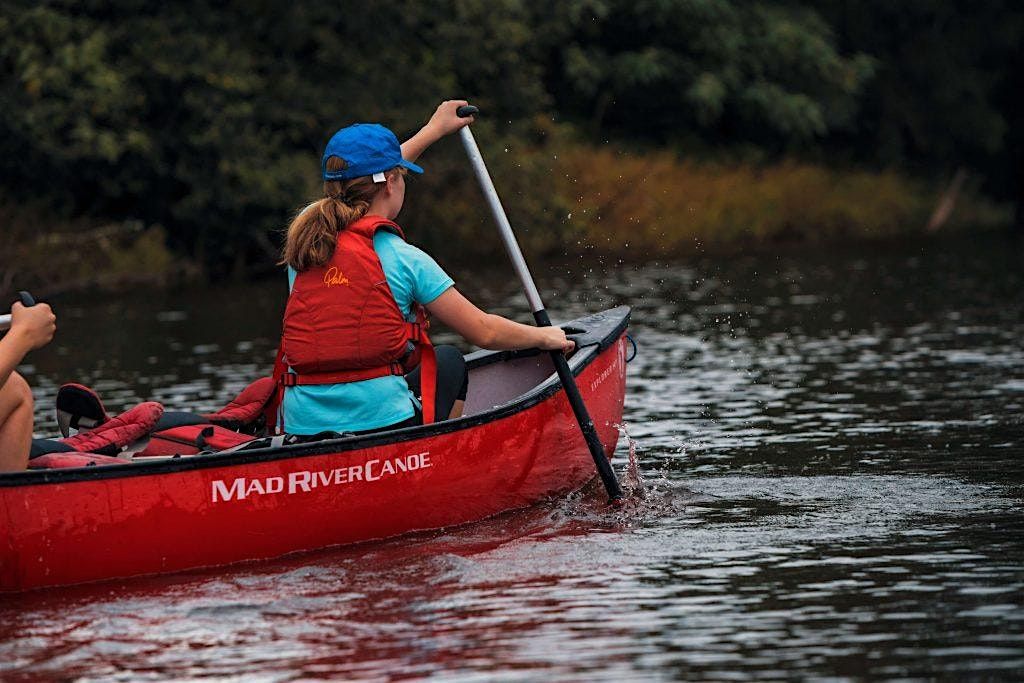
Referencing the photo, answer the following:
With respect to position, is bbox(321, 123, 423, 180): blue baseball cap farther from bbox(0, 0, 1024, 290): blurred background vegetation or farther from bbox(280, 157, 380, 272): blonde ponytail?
bbox(0, 0, 1024, 290): blurred background vegetation

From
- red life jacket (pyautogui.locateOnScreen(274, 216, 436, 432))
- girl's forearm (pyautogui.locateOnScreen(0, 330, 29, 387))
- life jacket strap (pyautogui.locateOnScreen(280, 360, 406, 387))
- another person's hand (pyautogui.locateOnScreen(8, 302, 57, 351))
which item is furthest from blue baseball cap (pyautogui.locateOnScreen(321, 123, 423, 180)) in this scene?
girl's forearm (pyautogui.locateOnScreen(0, 330, 29, 387))

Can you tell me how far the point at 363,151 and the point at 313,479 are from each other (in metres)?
1.22

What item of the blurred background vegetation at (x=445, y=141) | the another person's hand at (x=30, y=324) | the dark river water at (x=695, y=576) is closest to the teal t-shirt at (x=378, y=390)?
the dark river water at (x=695, y=576)

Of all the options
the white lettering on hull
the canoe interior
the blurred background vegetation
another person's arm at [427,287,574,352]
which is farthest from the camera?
the blurred background vegetation

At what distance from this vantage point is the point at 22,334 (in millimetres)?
6113

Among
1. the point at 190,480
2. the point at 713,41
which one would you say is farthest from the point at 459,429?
the point at 713,41

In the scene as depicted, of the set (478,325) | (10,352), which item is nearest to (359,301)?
(478,325)

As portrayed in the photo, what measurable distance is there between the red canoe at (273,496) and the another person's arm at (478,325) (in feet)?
0.88

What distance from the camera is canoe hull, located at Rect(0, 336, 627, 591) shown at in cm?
623

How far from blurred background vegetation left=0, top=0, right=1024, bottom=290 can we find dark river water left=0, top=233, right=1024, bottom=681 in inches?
480

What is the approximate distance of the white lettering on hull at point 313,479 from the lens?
6.46 meters

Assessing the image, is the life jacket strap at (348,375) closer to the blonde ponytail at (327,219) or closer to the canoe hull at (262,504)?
the canoe hull at (262,504)

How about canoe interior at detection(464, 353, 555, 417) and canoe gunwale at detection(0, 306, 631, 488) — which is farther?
canoe interior at detection(464, 353, 555, 417)

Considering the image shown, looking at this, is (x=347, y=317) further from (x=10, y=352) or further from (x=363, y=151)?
(x=10, y=352)
